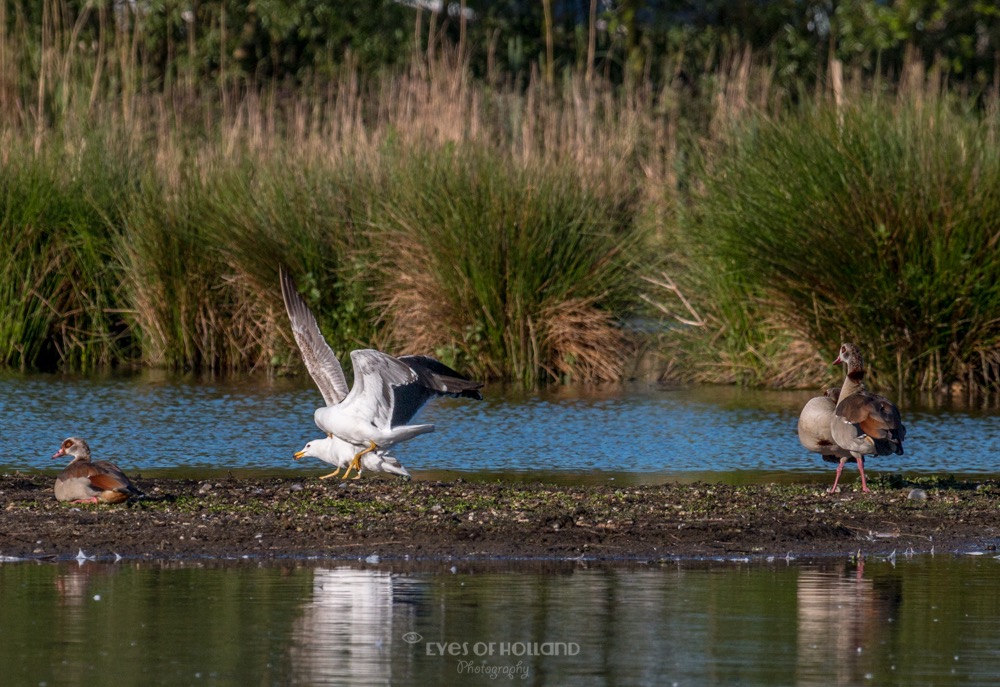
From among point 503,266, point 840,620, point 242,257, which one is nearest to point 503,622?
point 840,620

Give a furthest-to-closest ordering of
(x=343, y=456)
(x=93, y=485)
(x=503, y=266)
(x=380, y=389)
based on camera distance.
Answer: (x=503, y=266) → (x=343, y=456) → (x=380, y=389) → (x=93, y=485)

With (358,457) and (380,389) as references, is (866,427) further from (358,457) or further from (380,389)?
(358,457)

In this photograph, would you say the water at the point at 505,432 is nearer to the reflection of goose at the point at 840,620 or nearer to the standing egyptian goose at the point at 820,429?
the standing egyptian goose at the point at 820,429

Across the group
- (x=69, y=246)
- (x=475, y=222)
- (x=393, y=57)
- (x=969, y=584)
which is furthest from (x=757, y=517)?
(x=393, y=57)

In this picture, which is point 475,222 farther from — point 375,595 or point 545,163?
point 375,595

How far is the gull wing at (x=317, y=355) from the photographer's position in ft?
36.4

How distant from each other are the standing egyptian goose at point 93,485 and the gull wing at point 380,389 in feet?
5.46

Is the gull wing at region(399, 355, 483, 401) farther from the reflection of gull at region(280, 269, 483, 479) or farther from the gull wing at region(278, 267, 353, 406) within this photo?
the gull wing at region(278, 267, 353, 406)

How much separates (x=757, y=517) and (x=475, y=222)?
755 cm

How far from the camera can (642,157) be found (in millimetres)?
19797


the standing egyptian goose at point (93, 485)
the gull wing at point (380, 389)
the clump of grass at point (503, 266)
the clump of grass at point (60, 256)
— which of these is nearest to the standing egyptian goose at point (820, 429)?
the gull wing at point (380, 389)

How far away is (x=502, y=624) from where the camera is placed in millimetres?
6859

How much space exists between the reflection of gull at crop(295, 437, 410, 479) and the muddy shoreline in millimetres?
176

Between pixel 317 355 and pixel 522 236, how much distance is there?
18.5 ft
